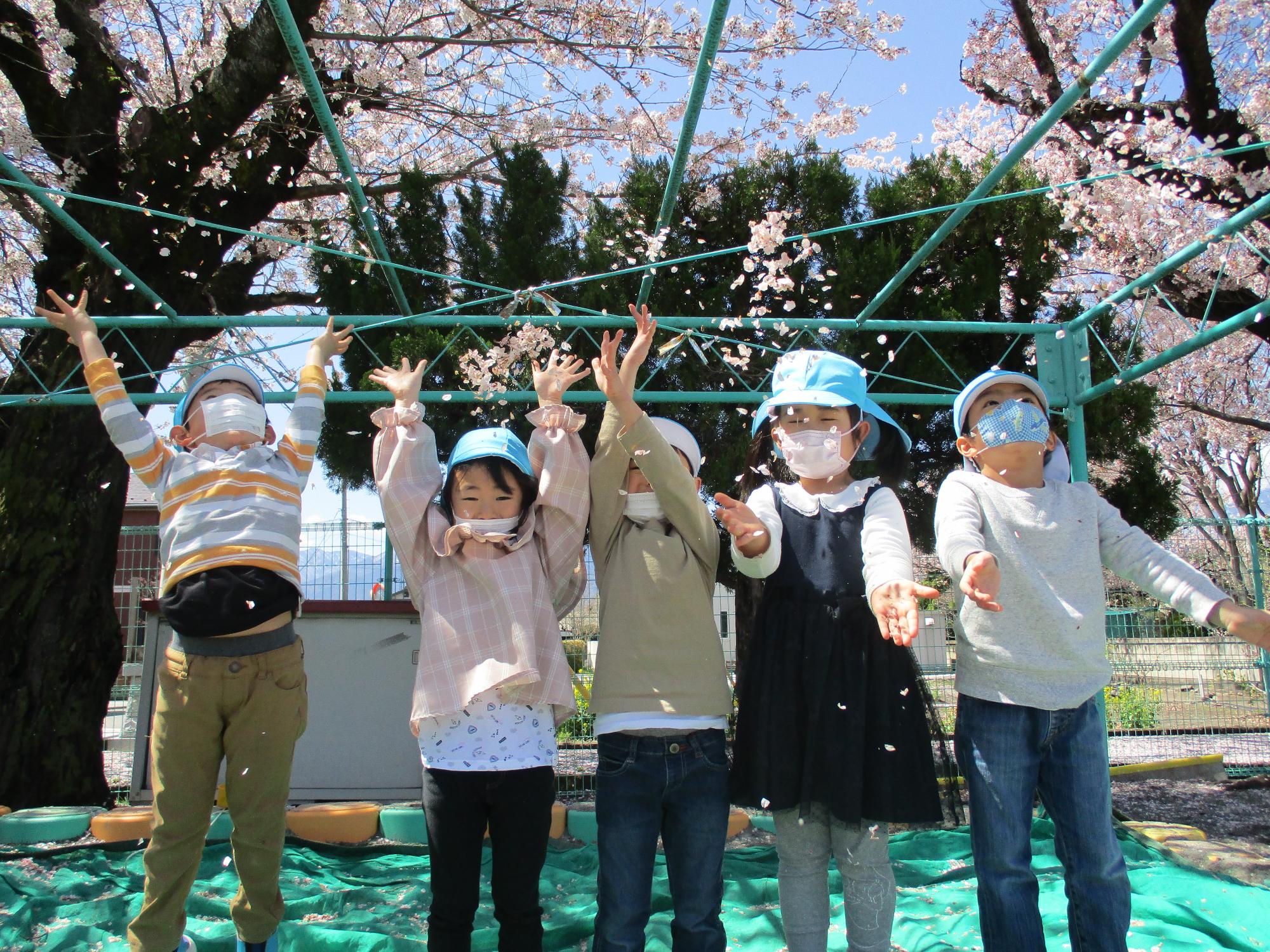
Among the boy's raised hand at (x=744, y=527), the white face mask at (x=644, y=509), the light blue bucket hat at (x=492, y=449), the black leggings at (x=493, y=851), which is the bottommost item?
the black leggings at (x=493, y=851)

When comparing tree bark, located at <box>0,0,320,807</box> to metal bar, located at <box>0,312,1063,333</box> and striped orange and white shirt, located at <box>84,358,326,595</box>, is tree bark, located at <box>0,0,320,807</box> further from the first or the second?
striped orange and white shirt, located at <box>84,358,326,595</box>

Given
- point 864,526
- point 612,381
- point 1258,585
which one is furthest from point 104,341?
point 1258,585

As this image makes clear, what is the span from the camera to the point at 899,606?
1.80 m

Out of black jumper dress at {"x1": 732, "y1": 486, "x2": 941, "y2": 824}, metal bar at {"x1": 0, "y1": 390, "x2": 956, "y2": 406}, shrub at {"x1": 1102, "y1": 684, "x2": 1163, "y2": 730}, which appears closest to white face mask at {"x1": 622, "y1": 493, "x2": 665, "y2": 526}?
black jumper dress at {"x1": 732, "y1": 486, "x2": 941, "y2": 824}

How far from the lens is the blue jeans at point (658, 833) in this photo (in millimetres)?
1979

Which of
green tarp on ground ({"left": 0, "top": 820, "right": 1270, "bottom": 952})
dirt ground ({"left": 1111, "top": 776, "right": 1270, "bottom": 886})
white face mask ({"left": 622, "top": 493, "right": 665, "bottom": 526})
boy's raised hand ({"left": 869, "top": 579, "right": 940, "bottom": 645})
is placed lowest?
dirt ground ({"left": 1111, "top": 776, "right": 1270, "bottom": 886})

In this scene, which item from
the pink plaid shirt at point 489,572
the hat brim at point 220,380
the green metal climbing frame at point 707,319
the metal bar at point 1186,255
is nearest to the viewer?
the pink plaid shirt at point 489,572

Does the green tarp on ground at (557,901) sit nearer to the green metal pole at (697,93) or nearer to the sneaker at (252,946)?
the sneaker at (252,946)

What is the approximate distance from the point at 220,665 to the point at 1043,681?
1.95 metres

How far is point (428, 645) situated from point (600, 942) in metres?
0.78

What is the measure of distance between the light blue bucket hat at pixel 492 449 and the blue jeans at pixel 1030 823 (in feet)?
4.25

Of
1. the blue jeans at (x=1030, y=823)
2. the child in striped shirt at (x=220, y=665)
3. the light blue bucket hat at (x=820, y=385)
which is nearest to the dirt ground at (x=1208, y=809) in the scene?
the blue jeans at (x=1030, y=823)

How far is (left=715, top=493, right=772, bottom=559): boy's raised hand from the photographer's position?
199cm

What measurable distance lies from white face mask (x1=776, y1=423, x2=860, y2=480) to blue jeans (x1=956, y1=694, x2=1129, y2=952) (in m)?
0.66
